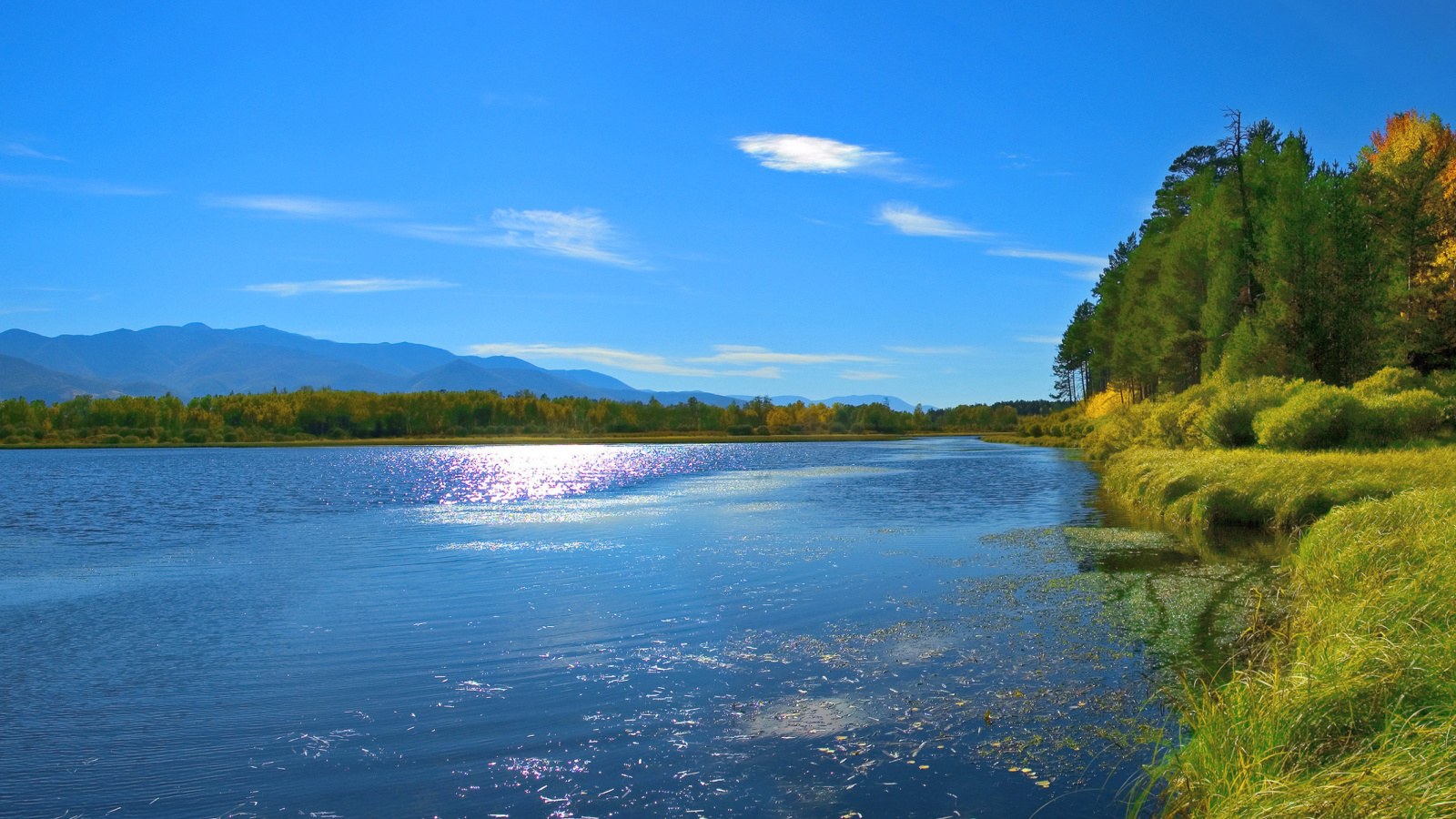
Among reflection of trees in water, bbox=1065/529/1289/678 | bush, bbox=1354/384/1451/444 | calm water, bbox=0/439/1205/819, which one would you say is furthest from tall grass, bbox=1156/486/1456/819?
bush, bbox=1354/384/1451/444

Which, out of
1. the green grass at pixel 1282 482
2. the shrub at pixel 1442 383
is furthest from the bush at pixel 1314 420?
the shrub at pixel 1442 383

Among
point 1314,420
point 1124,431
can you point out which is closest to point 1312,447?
point 1314,420

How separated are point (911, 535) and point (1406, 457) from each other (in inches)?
549

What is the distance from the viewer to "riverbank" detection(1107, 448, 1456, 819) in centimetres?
541

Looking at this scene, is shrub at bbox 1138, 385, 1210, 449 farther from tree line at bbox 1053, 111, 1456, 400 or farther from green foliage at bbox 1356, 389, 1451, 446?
green foliage at bbox 1356, 389, 1451, 446

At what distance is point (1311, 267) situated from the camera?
38562 mm

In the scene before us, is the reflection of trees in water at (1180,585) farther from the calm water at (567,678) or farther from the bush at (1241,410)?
the bush at (1241,410)

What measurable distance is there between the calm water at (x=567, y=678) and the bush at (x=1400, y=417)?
1361cm

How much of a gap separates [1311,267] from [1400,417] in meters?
12.4

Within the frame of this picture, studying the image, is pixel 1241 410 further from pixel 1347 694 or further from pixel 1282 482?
pixel 1347 694

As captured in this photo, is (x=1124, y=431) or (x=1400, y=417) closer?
(x=1400, y=417)

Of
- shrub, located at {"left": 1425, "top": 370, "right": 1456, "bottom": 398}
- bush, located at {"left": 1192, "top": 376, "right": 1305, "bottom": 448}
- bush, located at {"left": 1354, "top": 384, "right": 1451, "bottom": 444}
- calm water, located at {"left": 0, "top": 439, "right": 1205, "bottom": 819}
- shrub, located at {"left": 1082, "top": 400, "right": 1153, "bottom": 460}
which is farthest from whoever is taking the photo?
shrub, located at {"left": 1082, "top": 400, "right": 1153, "bottom": 460}

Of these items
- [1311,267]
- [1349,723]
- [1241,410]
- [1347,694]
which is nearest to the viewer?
[1349,723]

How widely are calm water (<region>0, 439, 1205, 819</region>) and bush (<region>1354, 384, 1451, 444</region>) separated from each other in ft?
44.7
